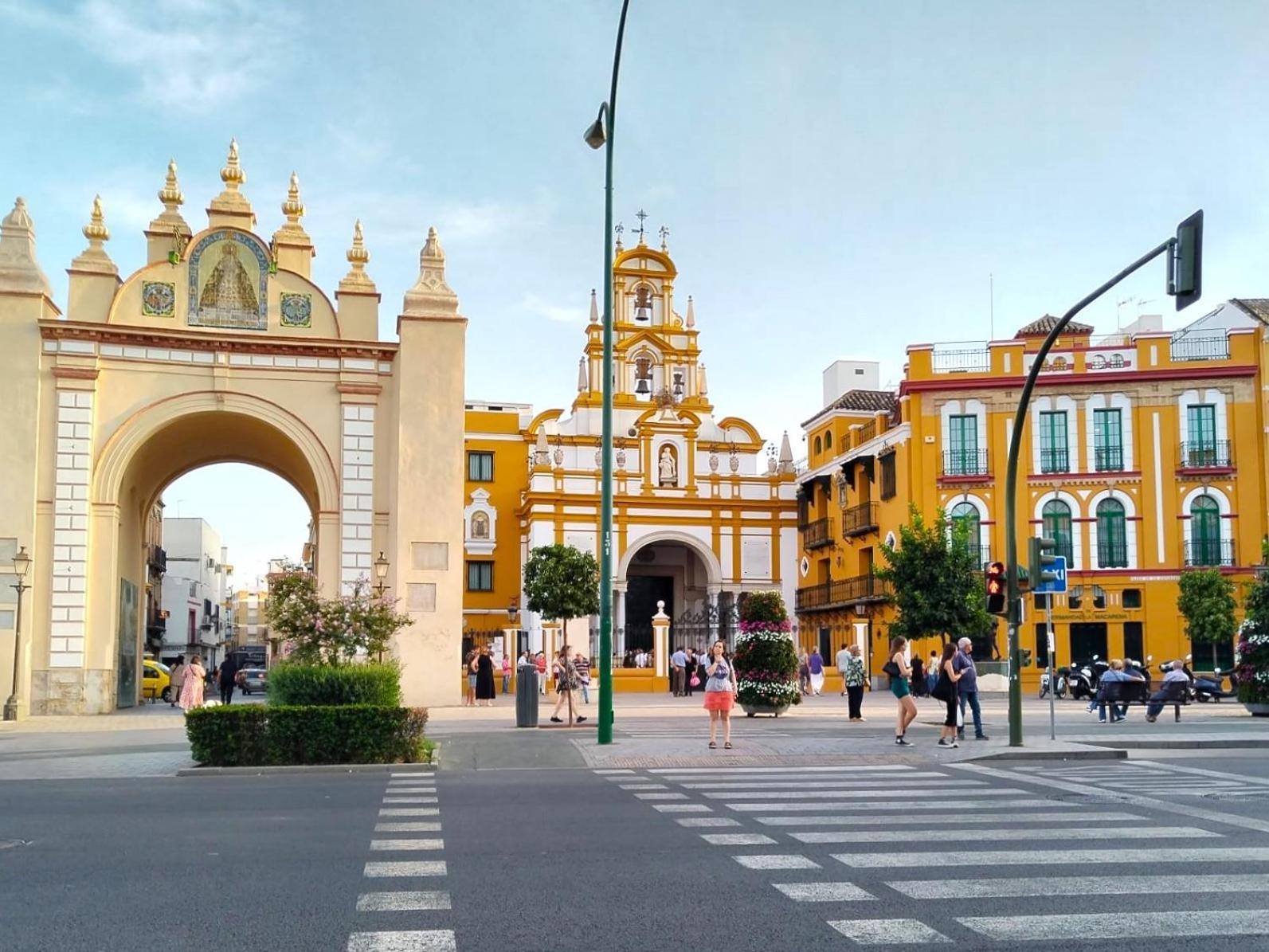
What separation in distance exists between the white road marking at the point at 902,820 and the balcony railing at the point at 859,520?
40676mm

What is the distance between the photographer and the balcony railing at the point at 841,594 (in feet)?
170

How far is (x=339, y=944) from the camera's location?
7051mm

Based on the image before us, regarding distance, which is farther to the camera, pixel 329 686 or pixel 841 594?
pixel 841 594

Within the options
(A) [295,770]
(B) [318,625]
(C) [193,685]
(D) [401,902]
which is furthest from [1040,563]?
(C) [193,685]

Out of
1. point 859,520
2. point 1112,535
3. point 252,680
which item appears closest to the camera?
point 1112,535

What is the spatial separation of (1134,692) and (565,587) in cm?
2486

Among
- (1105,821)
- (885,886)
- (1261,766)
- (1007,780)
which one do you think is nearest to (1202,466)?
(1261,766)

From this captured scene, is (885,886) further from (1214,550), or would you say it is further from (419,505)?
(1214,550)

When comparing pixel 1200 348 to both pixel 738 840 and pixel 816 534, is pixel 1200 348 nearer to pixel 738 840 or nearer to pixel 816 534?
pixel 816 534

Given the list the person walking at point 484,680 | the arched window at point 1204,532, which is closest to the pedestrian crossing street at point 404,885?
the person walking at point 484,680

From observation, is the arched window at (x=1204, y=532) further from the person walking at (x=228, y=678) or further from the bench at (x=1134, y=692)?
the person walking at (x=228, y=678)

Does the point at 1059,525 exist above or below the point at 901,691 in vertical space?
above

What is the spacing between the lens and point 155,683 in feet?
143

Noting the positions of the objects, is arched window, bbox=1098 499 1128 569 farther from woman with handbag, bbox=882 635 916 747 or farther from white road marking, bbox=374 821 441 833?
white road marking, bbox=374 821 441 833
